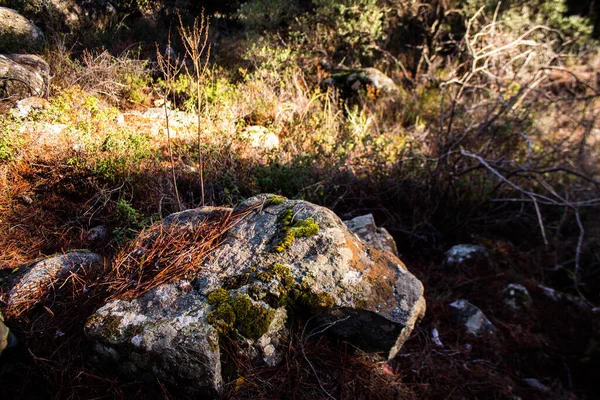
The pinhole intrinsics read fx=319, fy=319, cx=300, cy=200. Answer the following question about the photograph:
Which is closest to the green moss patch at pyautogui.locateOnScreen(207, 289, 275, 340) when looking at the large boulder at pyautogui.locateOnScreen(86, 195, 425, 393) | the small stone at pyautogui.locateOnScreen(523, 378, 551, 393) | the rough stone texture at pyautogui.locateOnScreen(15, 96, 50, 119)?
the large boulder at pyautogui.locateOnScreen(86, 195, 425, 393)

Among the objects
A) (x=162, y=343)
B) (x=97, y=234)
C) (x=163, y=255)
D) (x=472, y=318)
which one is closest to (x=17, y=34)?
(x=97, y=234)

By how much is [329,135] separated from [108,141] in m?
2.85

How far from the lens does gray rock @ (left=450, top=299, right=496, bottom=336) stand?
2.76m

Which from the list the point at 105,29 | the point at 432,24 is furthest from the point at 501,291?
the point at 105,29

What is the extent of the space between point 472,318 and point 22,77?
6133 mm

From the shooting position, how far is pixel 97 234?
2756mm

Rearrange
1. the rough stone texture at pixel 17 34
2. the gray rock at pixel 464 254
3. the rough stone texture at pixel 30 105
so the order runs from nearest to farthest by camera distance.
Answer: the gray rock at pixel 464 254, the rough stone texture at pixel 30 105, the rough stone texture at pixel 17 34

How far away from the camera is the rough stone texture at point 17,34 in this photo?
5.49 meters

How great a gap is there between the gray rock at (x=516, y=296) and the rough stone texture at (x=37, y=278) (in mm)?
3563

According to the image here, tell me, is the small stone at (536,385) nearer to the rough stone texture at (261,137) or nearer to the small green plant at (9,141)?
the rough stone texture at (261,137)

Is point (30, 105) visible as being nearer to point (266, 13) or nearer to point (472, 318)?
point (266, 13)

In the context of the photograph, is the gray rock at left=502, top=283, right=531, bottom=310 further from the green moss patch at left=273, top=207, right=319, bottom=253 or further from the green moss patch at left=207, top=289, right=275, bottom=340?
the green moss patch at left=207, top=289, right=275, bottom=340

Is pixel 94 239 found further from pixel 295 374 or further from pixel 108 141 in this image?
pixel 295 374

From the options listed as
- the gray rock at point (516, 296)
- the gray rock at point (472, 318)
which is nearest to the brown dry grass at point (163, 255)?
the gray rock at point (472, 318)
